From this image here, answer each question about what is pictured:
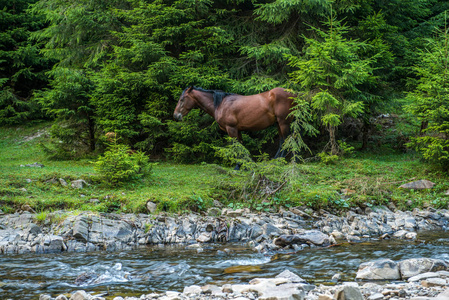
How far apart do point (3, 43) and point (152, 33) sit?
40.6 feet

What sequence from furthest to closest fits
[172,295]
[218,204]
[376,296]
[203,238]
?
[218,204]
[203,238]
[172,295]
[376,296]

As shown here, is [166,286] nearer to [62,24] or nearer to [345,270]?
[345,270]

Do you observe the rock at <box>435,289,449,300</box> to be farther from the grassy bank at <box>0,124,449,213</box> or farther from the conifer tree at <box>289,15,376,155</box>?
the conifer tree at <box>289,15,376,155</box>

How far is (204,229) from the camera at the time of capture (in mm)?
7191

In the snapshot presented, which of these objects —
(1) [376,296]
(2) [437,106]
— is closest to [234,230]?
(1) [376,296]

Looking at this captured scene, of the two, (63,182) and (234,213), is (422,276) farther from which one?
(63,182)

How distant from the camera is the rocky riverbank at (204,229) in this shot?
255 inches

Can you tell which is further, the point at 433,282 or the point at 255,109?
the point at 255,109

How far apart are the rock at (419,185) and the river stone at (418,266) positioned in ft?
15.8

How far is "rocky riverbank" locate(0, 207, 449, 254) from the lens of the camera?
6.48m

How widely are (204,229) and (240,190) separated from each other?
1931 millimetres

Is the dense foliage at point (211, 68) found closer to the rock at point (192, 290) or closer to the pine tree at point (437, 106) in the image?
the pine tree at point (437, 106)

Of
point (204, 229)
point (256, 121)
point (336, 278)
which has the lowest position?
point (204, 229)

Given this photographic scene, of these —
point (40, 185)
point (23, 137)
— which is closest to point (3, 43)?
point (23, 137)
